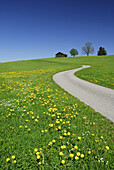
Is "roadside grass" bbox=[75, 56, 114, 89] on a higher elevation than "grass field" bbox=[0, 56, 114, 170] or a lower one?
lower

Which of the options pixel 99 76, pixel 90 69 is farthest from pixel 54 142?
pixel 90 69

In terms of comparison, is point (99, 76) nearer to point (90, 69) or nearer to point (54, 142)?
point (90, 69)

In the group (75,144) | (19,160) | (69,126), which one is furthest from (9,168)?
(69,126)

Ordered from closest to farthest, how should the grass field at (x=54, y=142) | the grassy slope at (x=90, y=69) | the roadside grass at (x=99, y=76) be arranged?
the grass field at (x=54, y=142) → the roadside grass at (x=99, y=76) → the grassy slope at (x=90, y=69)

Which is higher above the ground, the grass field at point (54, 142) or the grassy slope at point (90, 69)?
the grass field at point (54, 142)

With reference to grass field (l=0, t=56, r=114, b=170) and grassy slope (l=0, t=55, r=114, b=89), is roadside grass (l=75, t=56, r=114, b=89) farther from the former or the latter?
grass field (l=0, t=56, r=114, b=170)

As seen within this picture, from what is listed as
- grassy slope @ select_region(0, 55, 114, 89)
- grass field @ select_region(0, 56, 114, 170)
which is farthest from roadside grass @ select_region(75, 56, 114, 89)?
grass field @ select_region(0, 56, 114, 170)

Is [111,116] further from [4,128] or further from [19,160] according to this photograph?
[4,128]

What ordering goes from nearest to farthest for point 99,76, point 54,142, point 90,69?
point 54,142 < point 99,76 < point 90,69

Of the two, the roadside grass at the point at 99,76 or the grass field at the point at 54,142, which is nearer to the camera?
the grass field at the point at 54,142

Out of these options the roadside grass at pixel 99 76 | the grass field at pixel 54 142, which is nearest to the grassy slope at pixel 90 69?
the roadside grass at pixel 99 76

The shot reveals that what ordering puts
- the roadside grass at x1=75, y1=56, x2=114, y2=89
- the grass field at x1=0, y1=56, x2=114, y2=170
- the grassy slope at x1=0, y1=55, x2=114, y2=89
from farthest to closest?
the grassy slope at x1=0, y1=55, x2=114, y2=89, the roadside grass at x1=75, y1=56, x2=114, y2=89, the grass field at x1=0, y1=56, x2=114, y2=170

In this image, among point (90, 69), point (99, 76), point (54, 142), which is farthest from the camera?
point (90, 69)

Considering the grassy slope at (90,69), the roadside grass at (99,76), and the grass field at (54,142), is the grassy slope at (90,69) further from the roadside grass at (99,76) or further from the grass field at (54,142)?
the grass field at (54,142)
